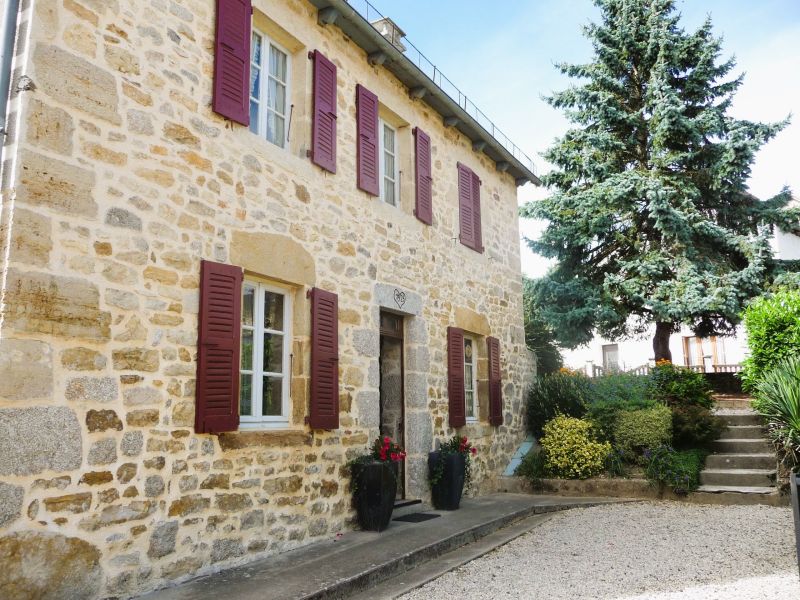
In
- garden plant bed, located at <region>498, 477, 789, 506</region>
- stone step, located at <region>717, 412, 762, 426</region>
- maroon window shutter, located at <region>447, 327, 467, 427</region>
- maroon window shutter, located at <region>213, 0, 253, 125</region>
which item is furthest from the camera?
stone step, located at <region>717, 412, 762, 426</region>

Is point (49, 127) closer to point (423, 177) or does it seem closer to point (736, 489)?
point (423, 177)

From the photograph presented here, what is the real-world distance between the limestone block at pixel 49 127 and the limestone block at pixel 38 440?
1575 mm

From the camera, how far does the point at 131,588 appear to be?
12.8ft

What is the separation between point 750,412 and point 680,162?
17.9ft

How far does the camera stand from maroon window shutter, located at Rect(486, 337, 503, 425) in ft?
30.0

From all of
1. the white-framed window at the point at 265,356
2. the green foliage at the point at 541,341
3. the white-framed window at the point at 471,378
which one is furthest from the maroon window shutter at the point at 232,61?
the green foliage at the point at 541,341

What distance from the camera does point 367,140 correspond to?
22.6 ft

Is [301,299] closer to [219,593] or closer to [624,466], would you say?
[219,593]

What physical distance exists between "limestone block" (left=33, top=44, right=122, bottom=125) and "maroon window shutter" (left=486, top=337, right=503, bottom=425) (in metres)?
6.40

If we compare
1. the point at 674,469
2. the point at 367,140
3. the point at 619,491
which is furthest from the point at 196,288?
the point at 674,469

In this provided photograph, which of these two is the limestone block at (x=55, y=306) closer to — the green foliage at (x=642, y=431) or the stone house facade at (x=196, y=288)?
the stone house facade at (x=196, y=288)

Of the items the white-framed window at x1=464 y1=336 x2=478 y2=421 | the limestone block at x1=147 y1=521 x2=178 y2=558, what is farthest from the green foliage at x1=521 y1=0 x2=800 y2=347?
the limestone block at x1=147 y1=521 x2=178 y2=558

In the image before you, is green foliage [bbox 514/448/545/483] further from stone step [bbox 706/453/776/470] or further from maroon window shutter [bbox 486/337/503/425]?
stone step [bbox 706/453/776/470]

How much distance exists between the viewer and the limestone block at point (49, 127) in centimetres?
368
